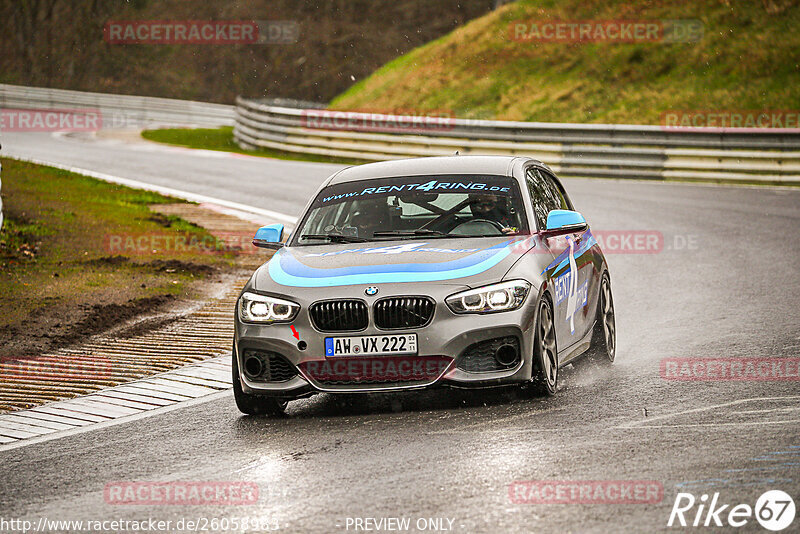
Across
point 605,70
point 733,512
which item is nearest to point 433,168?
point 733,512

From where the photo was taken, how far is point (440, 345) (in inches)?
286

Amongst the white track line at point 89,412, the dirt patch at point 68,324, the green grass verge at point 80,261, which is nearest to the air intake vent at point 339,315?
the white track line at point 89,412

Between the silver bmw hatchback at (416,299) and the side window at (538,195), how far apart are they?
0.13 feet

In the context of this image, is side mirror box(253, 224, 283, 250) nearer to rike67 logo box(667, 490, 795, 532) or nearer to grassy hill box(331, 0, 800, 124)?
rike67 logo box(667, 490, 795, 532)

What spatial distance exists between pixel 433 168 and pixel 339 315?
2.02 meters

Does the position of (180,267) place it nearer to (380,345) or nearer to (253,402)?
(253,402)

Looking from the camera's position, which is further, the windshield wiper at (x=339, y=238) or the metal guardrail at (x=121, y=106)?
the metal guardrail at (x=121, y=106)

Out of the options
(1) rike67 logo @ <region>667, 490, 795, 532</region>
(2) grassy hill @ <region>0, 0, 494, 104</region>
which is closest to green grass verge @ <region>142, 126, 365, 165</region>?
(1) rike67 logo @ <region>667, 490, 795, 532</region>

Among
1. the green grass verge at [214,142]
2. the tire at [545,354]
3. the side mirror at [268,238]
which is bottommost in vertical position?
the green grass verge at [214,142]

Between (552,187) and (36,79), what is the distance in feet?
218

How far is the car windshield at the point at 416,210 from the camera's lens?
841 cm

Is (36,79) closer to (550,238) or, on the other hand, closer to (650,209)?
(650,209)

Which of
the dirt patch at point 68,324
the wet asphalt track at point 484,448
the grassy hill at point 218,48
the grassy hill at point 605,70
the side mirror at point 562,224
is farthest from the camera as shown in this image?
the grassy hill at point 218,48

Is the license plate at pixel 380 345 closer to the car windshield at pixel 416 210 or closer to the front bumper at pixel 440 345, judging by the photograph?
the front bumper at pixel 440 345
